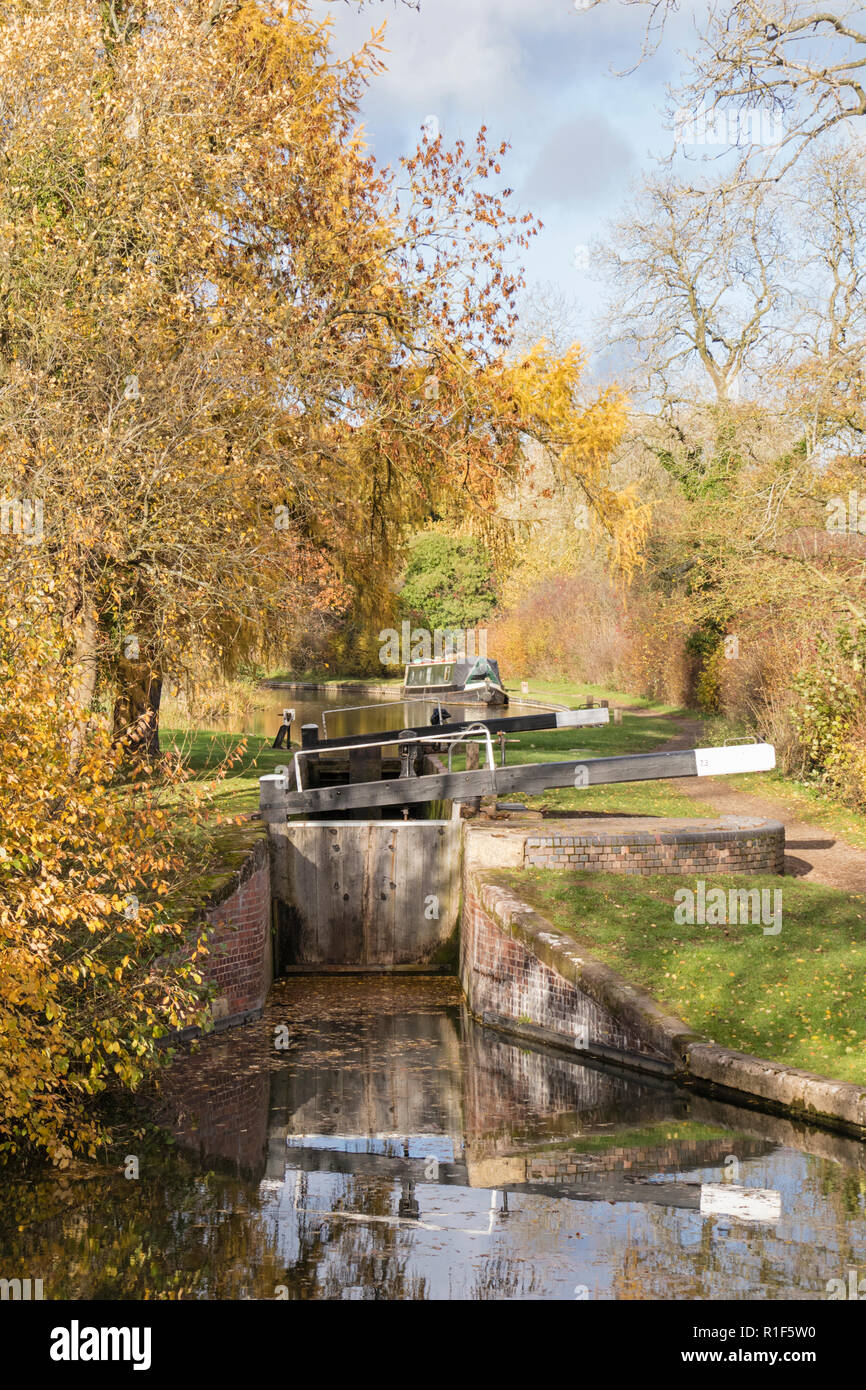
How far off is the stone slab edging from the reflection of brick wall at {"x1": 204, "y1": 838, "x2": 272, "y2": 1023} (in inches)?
86.4

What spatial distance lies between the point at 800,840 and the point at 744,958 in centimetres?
508

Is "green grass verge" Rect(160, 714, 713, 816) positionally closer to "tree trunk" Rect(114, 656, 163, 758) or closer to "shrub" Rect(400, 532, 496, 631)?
"tree trunk" Rect(114, 656, 163, 758)

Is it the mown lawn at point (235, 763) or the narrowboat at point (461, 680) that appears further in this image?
the narrowboat at point (461, 680)

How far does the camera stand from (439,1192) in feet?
25.6

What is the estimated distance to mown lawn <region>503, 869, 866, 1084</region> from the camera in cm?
932

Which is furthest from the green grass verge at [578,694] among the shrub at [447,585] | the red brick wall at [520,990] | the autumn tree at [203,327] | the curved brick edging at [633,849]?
the red brick wall at [520,990]

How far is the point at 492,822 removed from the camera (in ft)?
44.9

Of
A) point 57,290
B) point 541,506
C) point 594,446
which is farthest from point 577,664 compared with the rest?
point 57,290

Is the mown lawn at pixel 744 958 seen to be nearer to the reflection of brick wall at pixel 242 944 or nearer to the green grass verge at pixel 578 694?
the reflection of brick wall at pixel 242 944

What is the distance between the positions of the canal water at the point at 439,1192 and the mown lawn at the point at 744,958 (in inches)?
30.1

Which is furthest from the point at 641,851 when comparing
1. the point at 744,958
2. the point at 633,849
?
the point at 744,958

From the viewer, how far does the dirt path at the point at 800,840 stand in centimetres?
1341

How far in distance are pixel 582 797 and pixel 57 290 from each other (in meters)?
9.46

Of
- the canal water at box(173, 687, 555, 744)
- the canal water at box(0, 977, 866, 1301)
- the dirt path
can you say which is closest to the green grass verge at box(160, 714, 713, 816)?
the dirt path
